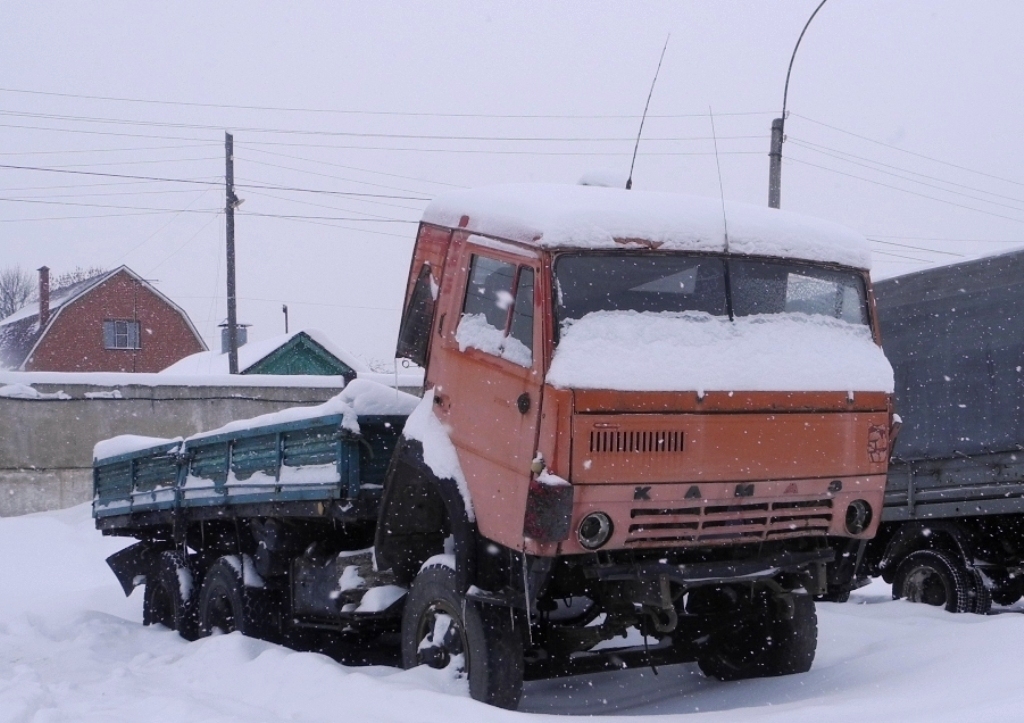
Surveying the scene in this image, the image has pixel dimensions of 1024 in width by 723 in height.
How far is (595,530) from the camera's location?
5.81m

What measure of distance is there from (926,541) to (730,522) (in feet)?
16.2

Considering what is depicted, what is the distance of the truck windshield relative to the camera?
6070 mm

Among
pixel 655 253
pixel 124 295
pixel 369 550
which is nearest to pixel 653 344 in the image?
pixel 655 253

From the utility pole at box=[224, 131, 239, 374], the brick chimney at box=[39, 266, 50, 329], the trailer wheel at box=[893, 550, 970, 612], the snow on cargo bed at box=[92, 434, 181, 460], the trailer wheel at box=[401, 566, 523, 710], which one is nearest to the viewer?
the trailer wheel at box=[401, 566, 523, 710]

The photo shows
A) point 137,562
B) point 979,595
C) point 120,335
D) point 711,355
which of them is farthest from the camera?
point 120,335

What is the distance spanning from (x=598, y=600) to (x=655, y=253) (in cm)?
193

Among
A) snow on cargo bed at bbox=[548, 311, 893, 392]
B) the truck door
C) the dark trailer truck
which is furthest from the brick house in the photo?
snow on cargo bed at bbox=[548, 311, 893, 392]

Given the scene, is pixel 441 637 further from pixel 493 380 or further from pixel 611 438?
pixel 611 438

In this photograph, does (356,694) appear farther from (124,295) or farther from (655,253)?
(124,295)

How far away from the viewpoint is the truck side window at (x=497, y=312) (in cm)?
612

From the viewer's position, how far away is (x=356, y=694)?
251 inches

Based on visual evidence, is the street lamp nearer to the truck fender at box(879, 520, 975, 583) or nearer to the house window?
the truck fender at box(879, 520, 975, 583)

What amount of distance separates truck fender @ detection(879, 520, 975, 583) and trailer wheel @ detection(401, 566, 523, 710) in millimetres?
5150

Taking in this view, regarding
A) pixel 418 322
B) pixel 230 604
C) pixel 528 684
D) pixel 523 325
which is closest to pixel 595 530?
pixel 523 325
